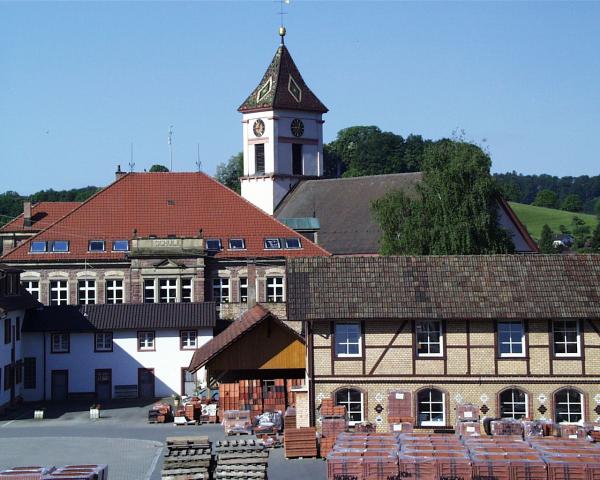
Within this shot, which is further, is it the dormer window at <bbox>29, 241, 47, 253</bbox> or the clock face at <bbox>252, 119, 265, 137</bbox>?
the clock face at <bbox>252, 119, 265, 137</bbox>

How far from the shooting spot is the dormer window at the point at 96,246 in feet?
218

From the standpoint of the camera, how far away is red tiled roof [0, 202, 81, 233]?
291ft

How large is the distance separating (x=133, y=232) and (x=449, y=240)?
715 inches

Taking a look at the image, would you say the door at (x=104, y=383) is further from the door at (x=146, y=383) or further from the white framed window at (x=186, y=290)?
the white framed window at (x=186, y=290)

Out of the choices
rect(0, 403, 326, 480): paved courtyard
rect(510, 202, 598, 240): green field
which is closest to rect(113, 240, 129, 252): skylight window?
rect(0, 403, 326, 480): paved courtyard

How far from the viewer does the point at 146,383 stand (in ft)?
187

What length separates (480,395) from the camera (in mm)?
39219

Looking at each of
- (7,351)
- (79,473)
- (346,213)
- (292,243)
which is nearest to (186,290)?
(292,243)

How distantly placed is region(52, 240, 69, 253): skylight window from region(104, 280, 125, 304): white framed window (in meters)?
3.02

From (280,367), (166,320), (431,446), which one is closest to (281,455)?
(431,446)

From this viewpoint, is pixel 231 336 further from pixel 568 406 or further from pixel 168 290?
pixel 168 290

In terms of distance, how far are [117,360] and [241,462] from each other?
26.1 meters

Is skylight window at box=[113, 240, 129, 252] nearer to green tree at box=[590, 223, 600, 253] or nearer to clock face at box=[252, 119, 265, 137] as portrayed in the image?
clock face at box=[252, 119, 265, 137]

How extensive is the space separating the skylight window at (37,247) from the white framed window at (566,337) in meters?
35.3
